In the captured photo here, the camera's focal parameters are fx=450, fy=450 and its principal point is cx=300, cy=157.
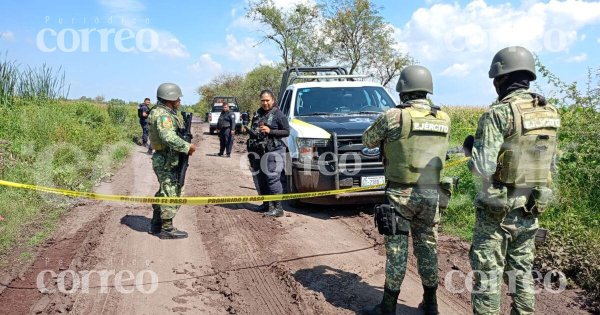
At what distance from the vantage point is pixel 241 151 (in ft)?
54.3

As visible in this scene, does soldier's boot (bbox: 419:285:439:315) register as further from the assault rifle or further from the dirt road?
the assault rifle

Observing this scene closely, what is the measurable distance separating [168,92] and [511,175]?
4114mm

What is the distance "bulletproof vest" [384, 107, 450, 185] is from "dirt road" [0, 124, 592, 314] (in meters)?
1.21

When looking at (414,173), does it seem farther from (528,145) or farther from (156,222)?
(156,222)

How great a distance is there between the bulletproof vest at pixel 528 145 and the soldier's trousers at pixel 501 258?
25 cm

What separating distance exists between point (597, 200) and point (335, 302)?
3948 mm

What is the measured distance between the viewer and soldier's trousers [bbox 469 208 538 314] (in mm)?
3156

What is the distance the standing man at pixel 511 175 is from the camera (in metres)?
3.04

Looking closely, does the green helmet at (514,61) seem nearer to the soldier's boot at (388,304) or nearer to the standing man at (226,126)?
the soldier's boot at (388,304)

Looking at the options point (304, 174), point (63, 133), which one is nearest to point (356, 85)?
point (304, 174)

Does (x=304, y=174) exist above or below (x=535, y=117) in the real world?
below

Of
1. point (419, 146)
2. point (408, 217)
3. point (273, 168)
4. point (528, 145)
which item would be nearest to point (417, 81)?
point (419, 146)

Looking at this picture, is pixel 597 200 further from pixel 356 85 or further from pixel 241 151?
pixel 241 151

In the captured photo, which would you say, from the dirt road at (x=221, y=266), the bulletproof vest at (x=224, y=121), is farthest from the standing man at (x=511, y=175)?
the bulletproof vest at (x=224, y=121)
